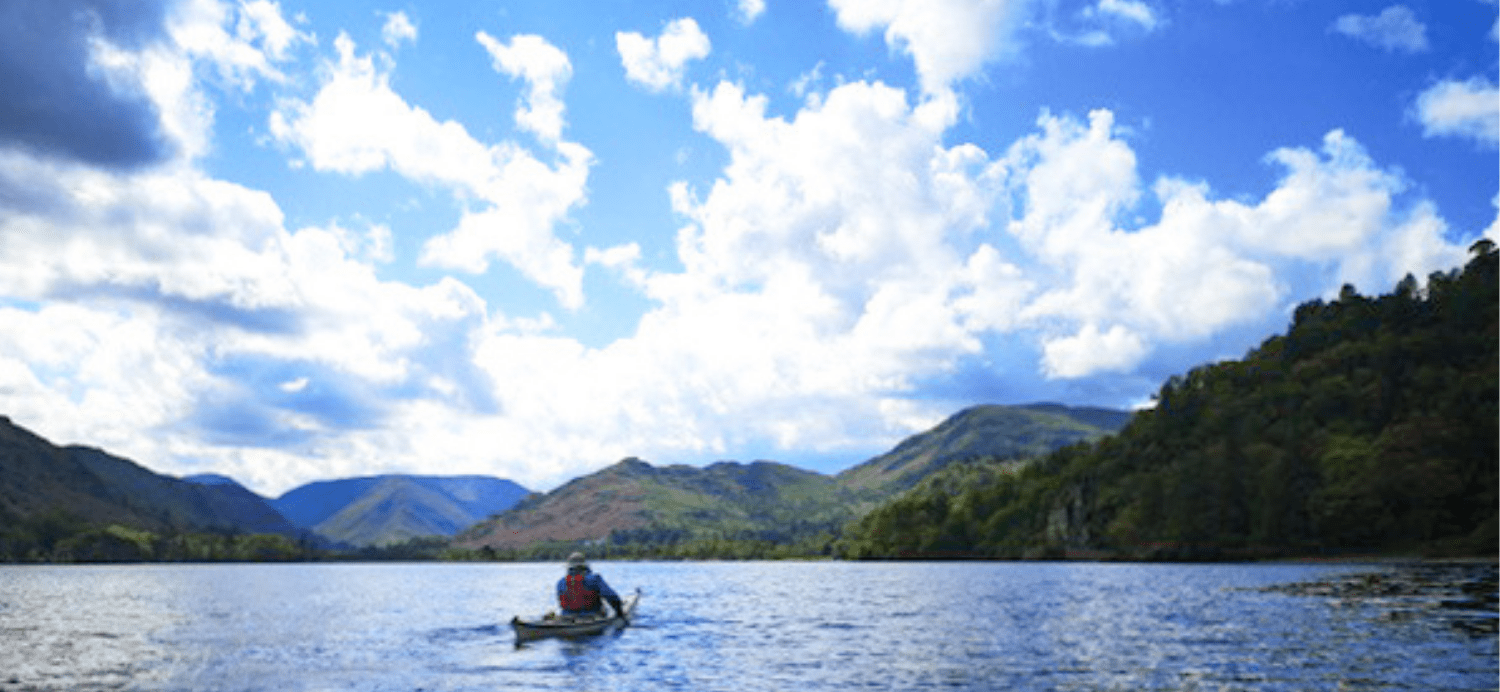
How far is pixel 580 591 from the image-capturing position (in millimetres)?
63750

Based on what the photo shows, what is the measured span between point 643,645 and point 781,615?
29037 millimetres

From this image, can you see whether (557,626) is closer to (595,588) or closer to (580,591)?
(580,591)

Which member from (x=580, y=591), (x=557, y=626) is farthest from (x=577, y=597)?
(x=557, y=626)

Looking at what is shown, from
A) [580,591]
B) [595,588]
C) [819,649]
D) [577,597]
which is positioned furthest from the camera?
[595,588]

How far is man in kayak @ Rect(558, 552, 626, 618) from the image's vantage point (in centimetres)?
6353

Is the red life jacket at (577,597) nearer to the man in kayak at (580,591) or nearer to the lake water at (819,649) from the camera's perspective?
the man in kayak at (580,591)

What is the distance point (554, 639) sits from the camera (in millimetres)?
62969

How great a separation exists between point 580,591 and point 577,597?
377 mm

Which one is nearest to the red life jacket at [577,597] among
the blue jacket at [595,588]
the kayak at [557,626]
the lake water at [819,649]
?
the blue jacket at [595,588]

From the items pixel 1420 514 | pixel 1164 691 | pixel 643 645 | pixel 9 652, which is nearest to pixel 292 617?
pixel 9 652

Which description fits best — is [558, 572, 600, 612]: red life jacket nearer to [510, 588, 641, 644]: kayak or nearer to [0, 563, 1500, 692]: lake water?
[510, 588, 641, 644]: kayak

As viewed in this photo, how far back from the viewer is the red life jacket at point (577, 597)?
63500 millimetres

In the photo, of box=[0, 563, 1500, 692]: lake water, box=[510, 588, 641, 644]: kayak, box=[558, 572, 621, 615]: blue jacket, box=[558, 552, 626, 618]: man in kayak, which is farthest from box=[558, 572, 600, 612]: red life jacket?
box=[0, 563, 1500, 692]: lake water

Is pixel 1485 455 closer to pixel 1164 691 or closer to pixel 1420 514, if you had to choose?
pixel 1420 514
